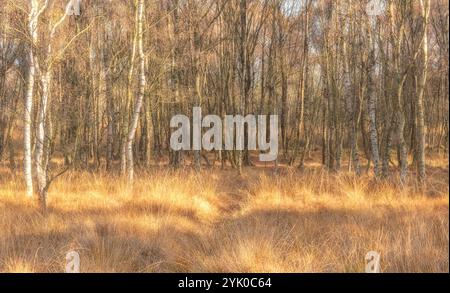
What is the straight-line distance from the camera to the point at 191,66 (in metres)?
14.9

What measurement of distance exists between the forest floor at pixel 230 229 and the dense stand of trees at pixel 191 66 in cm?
112

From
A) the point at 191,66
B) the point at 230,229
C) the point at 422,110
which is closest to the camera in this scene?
the point at 230,229

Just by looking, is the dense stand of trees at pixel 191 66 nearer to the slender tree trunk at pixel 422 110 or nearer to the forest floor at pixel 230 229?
the slender tree trunk at pixel 422 110

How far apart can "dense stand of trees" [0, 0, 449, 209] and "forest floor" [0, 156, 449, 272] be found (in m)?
1.12

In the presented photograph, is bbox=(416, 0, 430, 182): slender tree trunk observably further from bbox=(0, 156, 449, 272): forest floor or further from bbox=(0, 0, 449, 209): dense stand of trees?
bbox=(0, 156, 449, 272): forest floor

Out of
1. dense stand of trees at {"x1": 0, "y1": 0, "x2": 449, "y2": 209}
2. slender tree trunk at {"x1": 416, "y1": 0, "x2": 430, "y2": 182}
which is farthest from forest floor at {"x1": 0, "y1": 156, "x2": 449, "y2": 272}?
dense stand of trees at {"x1": 0, "y1": 0, "x2": 449, "y2": 209}

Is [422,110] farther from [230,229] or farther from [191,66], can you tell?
[191,66]

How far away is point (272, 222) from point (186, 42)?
970 centimetres

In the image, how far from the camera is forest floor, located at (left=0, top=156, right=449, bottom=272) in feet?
12.5

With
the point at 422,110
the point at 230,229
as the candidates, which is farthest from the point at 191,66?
the point at 230,229

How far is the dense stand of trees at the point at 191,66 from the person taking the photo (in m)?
7.64

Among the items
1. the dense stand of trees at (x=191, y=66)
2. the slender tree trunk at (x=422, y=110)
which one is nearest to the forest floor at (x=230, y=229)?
the slender tree trunk at (x=422, y=110)

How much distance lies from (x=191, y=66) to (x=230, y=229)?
1096 cm

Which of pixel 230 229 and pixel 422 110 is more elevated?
pixel 422 110
